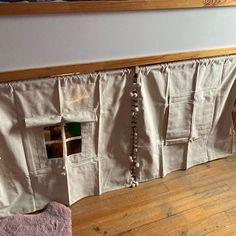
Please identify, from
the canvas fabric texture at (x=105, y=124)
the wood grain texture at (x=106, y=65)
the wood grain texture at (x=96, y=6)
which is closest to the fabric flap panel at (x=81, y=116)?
the canvas fabric texture at (x=105, y=124)

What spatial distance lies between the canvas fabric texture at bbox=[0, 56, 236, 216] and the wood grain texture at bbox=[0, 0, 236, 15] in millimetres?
250

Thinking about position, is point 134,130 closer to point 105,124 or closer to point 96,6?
point 105,124

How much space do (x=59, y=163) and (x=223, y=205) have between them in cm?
82

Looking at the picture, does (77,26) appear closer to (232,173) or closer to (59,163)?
(59,163)

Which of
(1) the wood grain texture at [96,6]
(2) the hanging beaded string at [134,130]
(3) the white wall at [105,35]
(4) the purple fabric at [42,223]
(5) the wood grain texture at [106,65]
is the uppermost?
(1) the wood grain texture at [96,6]

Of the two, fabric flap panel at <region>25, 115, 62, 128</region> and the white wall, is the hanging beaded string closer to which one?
the white wall

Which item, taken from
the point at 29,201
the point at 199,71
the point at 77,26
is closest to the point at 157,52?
the point at 199,71

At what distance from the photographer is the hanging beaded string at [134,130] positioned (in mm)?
1268

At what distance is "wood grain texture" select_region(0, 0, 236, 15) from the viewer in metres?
0.95

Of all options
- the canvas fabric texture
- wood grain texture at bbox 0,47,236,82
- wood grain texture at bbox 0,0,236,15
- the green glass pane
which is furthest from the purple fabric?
wood grain texture at bbox 0,0,236,15

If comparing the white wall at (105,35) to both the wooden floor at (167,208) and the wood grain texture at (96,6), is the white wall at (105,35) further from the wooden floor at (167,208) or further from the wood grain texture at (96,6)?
the wooden floor at (167,208)

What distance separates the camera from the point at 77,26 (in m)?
1.06

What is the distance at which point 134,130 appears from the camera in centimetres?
138

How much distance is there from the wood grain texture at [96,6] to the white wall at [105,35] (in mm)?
22
